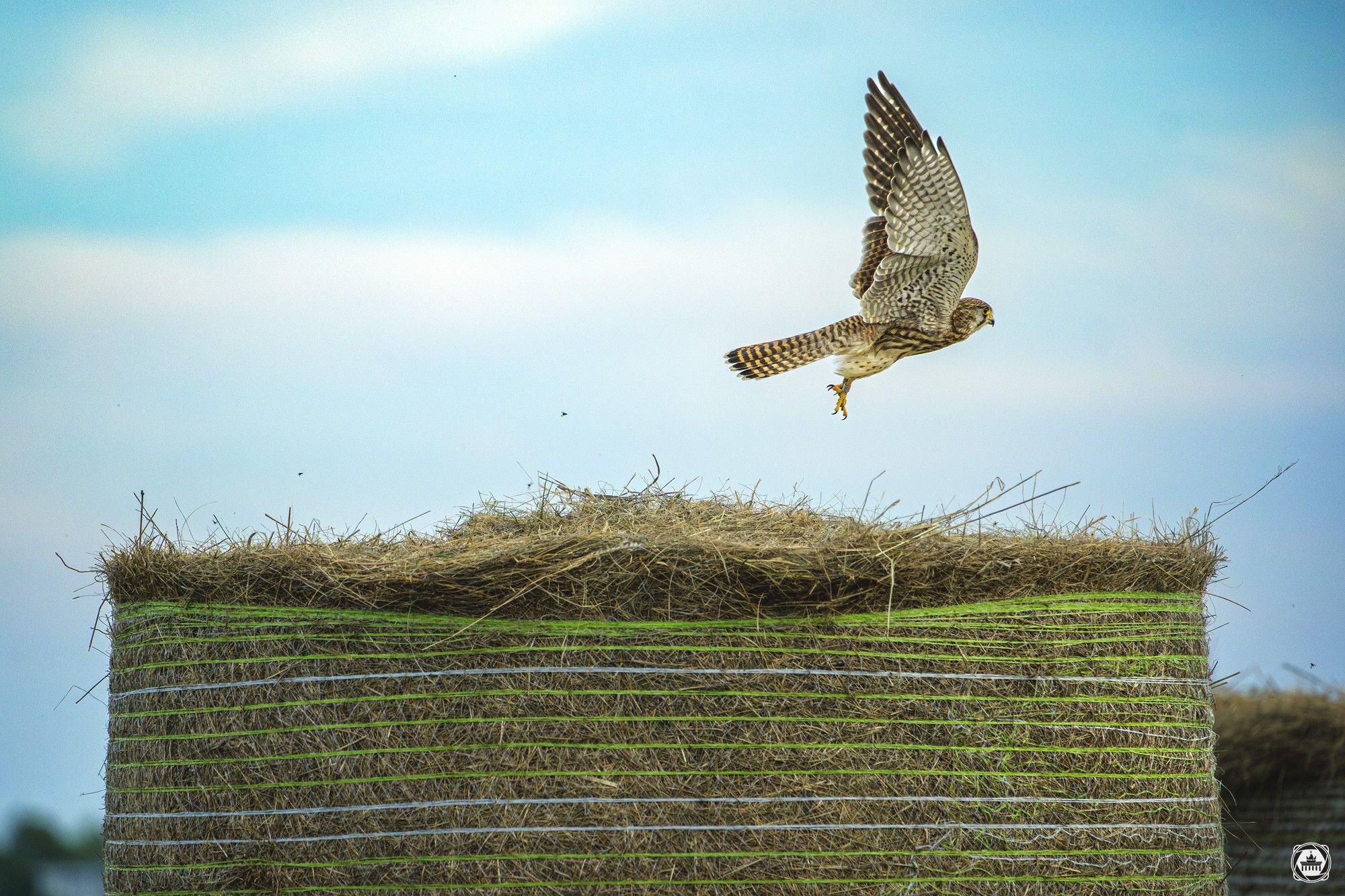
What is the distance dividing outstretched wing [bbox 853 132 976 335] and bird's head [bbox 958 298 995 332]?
139 millimetres

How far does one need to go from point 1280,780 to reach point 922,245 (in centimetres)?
407

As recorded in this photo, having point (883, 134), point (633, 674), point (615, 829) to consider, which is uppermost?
point (883, 134)

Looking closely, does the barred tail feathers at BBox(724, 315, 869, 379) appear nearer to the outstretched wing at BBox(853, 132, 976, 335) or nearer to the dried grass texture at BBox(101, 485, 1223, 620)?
the outstretched wing at BBox(853, 132, 976, 335)

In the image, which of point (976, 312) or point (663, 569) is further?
point (976, 312)

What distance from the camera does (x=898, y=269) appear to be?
6.30 m

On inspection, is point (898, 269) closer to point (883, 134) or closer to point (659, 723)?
point (883, 134)

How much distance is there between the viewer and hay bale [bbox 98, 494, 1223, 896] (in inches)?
141

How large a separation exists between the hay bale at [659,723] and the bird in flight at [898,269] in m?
2.52

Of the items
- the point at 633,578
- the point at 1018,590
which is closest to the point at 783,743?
the point at 633,578

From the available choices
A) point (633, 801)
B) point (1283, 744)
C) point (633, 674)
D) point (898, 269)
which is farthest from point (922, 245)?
point (1283, 744)

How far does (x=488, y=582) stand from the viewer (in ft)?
12.0

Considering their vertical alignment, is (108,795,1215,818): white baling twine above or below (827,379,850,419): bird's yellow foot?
below
